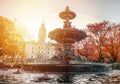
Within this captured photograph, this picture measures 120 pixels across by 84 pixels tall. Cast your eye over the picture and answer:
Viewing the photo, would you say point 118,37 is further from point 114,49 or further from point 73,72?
point 73,72

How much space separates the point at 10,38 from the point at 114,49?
18.7m

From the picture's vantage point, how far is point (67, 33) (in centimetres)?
1511

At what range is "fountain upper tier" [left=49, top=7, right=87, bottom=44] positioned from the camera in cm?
1502

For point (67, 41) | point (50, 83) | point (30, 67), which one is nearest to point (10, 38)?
point (67, 41)

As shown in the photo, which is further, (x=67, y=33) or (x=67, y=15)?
(x=67, y=15)

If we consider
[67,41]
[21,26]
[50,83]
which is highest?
[21,26]

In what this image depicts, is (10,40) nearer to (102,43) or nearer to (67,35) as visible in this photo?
(67,35)

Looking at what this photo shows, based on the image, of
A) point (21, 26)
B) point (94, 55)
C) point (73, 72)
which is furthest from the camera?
point (94, 55)

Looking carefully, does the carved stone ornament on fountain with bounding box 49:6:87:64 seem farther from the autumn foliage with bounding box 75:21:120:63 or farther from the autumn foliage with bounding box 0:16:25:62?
the autumn foliage with bounding box 75:21:120:63

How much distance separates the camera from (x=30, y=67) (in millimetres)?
12414

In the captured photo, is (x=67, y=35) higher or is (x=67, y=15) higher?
(x=67, y=15)

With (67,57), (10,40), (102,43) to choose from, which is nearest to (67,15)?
(67,57)

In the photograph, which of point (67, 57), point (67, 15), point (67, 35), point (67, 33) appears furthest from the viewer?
point (67, 15)

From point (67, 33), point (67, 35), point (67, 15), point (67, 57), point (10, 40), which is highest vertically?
point (67, 15)
